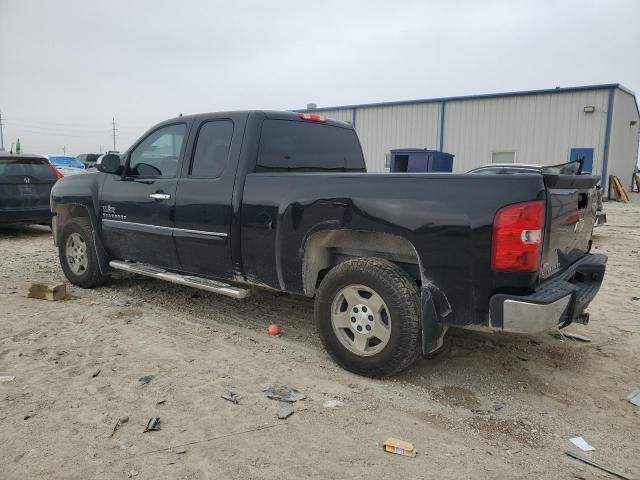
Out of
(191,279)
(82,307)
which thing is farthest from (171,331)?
(82,307)

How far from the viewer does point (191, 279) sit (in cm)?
468

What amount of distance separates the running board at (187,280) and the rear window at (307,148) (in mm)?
1052

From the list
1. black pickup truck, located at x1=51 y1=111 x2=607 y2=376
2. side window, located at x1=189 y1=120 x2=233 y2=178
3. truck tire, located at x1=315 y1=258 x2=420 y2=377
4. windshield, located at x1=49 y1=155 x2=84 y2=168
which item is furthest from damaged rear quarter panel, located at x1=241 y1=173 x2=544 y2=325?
windshield, located at x1=49 y1=155 x2=84 y2=168

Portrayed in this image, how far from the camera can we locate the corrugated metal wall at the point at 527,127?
768 inches

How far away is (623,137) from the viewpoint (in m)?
22.2

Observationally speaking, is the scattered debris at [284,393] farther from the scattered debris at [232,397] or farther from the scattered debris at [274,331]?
the scattered debris at [274,331]

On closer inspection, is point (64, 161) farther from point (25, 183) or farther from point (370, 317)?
point (370, 317)

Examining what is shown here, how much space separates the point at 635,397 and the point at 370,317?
6.08 feet

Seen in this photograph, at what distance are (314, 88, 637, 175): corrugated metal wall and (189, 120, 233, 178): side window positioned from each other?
1858cm

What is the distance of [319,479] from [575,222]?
8.30 feet

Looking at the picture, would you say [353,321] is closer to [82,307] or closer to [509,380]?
[509,380]

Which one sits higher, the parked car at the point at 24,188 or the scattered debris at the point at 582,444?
the parked car at the point at 24,188

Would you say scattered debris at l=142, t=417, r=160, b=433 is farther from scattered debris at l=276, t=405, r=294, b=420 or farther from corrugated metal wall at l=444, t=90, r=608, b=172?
corrugated metal wall at l=444, t=90, r=608, b=172

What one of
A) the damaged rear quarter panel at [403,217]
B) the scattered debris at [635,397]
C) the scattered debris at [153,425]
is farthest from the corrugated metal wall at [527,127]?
the scattered debris at [153,425]
